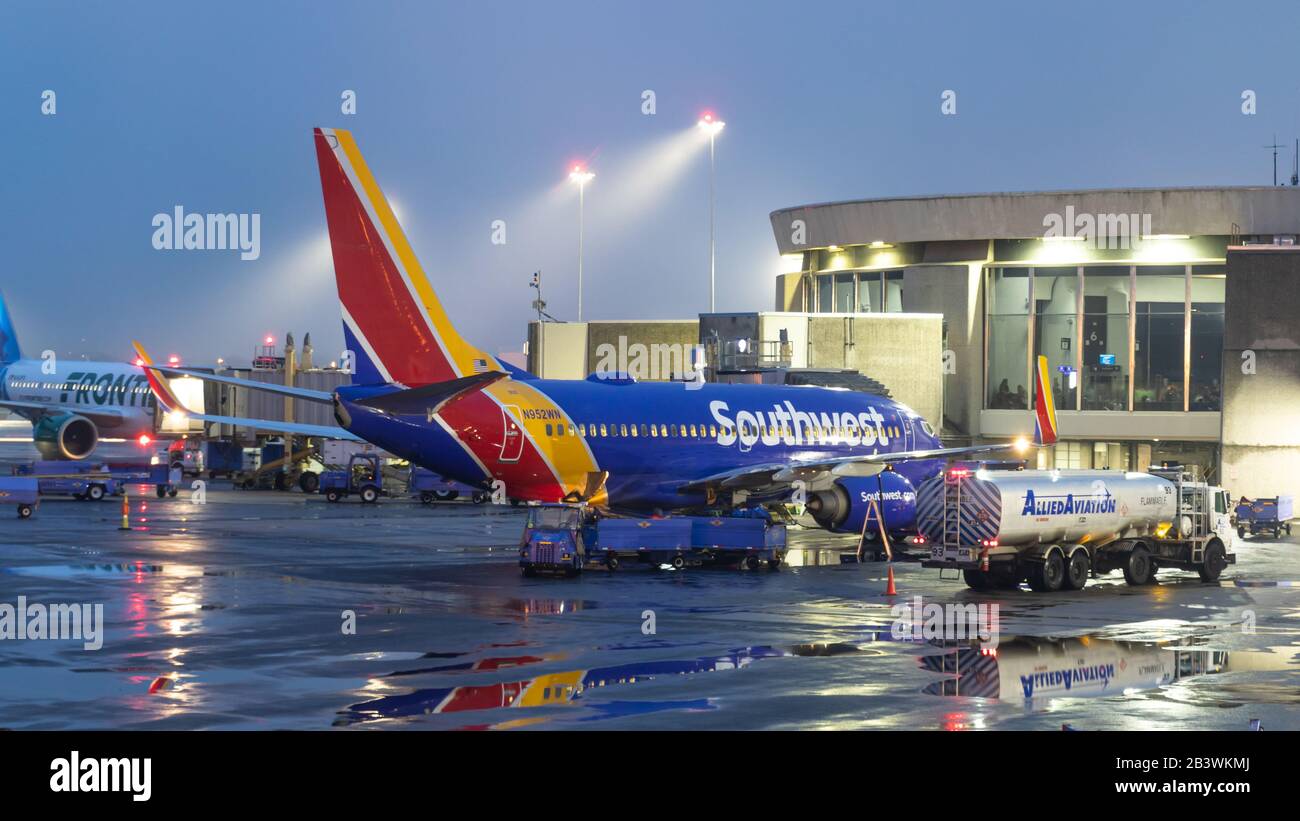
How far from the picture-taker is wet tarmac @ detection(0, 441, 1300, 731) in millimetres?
19234

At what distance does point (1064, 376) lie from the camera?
77.0 metres

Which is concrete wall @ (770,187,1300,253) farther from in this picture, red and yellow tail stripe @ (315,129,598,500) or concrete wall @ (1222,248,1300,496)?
red and yellow tail stripe @ (315,129,598,500)

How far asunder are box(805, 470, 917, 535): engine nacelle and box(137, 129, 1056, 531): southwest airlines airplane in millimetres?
46

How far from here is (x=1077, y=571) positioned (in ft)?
120

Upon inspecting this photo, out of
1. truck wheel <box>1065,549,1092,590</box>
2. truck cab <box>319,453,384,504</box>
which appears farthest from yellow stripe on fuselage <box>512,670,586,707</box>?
truck cab <box>319,453,384,504</box>

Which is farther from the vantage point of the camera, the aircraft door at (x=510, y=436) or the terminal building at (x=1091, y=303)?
the terminal building at (x=1091, y=303)

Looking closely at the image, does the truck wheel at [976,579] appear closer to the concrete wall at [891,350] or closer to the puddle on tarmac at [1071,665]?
the puddle on tarmac at [1071,665]

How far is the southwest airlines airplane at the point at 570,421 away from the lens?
4050cm

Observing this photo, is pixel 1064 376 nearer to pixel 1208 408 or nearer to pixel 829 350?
pixel 1208 408

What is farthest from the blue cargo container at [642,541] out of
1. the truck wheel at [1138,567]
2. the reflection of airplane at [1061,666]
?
the reflection of airplane at [1061,666]

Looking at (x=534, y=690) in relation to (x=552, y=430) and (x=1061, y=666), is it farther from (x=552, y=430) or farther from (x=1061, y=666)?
(x=552, y=430)

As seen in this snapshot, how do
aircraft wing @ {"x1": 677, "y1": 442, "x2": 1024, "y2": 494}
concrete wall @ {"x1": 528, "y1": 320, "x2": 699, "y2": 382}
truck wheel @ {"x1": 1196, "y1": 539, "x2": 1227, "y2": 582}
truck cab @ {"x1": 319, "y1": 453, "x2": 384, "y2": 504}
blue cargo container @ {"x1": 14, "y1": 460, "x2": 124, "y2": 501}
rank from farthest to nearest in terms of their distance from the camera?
1. concrete wall @ {"x1": 528, "y1": 320, "x2": 699, "y2": 382}
2. truck cab @ {"x1": 319, "y1": 453, "x2": 384, "y2": 504}
3. blue cargo container @ {"x1": 14, "y1": 460, "x2": 124, "y2": 501}
4. aircraft wing @ {"x1": 677, "y1": 442, "x2": 1024, "y2": 494}
5. truck wheel @ {"x1": 1196, "y1": 539, "x2": 1227, "y2": 582}

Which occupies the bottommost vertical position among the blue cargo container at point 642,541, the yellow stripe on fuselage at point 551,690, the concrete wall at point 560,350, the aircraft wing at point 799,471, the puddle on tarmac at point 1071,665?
the puddle on tarmac at point 1071,665

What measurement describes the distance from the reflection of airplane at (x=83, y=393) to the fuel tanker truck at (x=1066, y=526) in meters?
50.8
